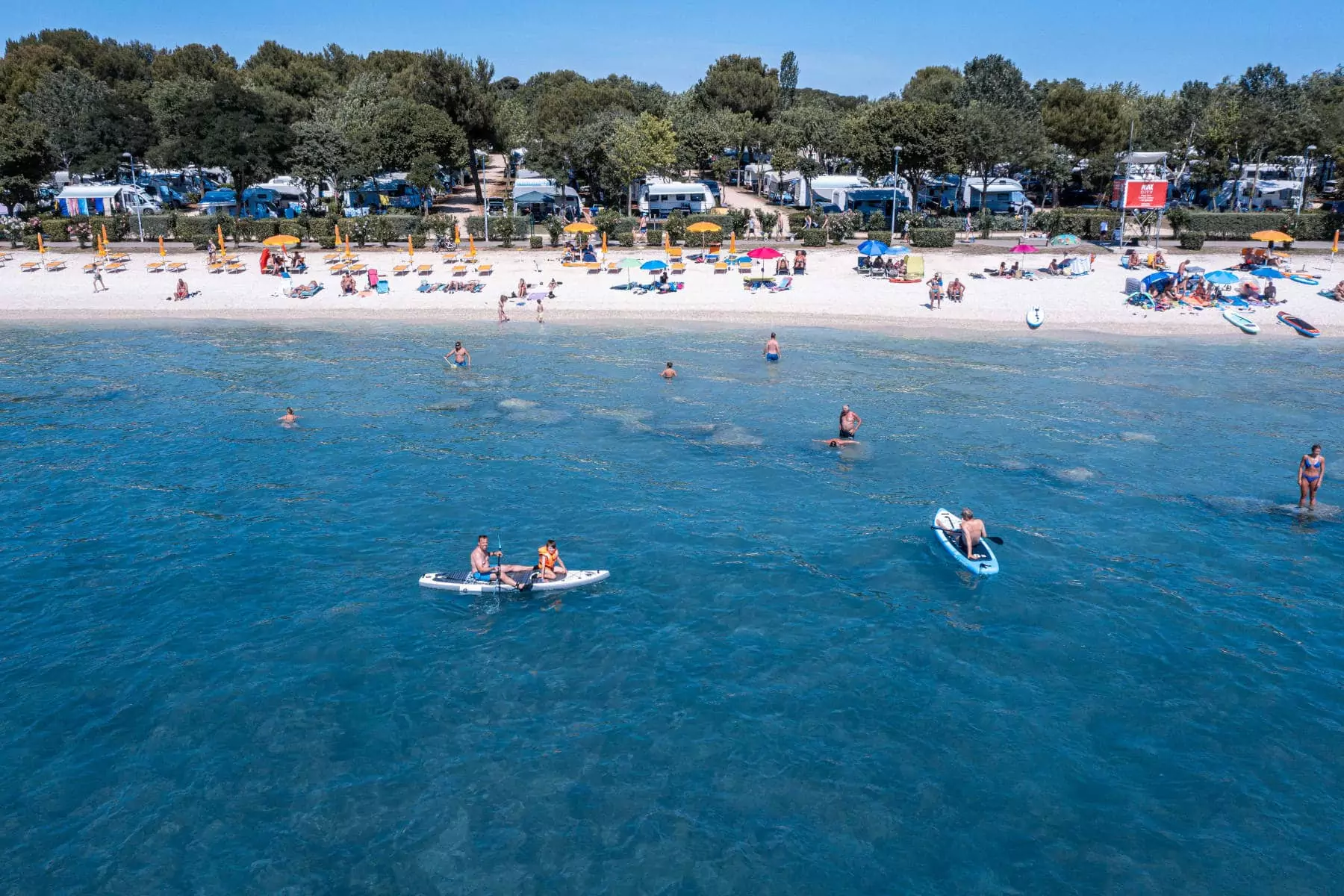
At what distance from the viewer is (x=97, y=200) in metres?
73.7

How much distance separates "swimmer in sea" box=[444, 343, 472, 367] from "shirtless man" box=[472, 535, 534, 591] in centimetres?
1837

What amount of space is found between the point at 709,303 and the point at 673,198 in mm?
29011

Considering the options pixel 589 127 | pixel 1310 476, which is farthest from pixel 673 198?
pixel 1310 476

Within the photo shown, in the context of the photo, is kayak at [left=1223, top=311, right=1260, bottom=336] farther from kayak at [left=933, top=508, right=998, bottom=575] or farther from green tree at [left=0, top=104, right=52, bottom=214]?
green tree at [left=0, top=104, right=52, bottom=214]

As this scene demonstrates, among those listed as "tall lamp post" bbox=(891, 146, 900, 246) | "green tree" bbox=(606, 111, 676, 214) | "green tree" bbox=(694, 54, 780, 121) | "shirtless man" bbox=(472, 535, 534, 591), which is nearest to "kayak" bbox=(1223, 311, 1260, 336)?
"tall lamp post" bbox=(891, 146, 900, 246)

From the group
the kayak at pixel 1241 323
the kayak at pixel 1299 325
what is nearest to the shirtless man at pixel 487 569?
the kayak at pixel 1241 323

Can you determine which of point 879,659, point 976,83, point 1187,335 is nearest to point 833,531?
point 879,659

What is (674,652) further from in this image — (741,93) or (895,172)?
(741,93)

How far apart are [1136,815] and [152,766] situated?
1454 cm

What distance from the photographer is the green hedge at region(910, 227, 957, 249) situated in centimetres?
5788

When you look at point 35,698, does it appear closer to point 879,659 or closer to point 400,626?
point 400,626

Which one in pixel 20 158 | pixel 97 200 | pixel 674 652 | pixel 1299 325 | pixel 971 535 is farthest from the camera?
pixel 97 200

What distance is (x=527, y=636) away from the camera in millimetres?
17766

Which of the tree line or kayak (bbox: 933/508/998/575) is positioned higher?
the tree line
